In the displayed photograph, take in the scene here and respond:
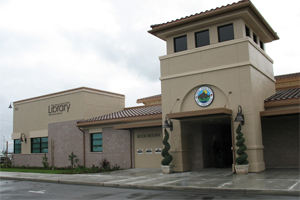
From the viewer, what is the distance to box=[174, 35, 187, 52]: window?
1775 cm

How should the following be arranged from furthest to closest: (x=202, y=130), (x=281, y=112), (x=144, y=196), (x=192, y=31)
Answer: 1. (x=202, y=130)
2. (x=192, y=31)
3. (x=281, y=112)
4. (x=144, y=196)

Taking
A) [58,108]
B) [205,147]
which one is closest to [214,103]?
[205,147]

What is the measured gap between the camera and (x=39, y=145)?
1086 inches

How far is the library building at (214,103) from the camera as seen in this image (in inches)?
610

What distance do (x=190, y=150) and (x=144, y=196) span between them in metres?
8.43

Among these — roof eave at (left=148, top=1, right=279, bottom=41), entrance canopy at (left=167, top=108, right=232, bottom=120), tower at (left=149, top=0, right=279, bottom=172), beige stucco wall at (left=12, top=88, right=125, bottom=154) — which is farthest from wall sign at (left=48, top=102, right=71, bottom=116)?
entrance canopy at (left=167, top=108, right=232, bottom=120)

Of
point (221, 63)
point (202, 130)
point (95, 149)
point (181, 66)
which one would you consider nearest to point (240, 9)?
point (221, 63)

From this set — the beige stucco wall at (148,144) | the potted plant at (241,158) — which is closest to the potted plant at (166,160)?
the beige stucco wall at (148,144)

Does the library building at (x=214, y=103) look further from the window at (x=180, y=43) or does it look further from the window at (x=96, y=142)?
the window at (x=96, y=142)

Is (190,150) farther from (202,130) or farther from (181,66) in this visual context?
(181,66)

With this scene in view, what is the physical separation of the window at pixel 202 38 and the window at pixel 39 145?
16620 mm

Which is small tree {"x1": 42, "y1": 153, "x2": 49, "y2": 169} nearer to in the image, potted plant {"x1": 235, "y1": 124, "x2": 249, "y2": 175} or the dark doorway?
the dark doorway

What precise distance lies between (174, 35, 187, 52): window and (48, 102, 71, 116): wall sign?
11624mm

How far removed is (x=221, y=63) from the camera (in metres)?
16.2
